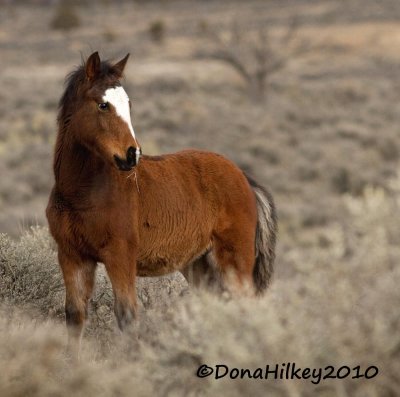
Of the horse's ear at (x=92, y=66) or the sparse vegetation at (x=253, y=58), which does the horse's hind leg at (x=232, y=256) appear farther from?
the sparse vegetation at (x=253, y=58)

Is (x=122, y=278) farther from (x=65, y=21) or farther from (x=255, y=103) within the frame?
(x=65, y=21)

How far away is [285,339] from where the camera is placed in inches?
157

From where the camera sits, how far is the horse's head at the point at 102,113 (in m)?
5.36

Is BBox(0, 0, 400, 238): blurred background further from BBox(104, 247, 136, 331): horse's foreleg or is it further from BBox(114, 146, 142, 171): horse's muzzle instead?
Answer: BBox(104, 247, 136, 331): horse's foreleg

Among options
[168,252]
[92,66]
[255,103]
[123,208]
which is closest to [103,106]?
[92,66]

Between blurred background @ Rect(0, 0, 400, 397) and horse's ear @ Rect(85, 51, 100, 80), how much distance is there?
5.31 feet

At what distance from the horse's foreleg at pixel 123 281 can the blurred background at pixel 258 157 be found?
0.17 m

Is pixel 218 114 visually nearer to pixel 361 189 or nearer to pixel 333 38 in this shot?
pixel 361 189

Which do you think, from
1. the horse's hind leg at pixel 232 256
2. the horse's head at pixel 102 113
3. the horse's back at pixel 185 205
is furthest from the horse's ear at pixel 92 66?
the horse's hind leg at pixel 232 256

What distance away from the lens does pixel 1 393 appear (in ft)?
13.5

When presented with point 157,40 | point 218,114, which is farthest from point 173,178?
point 157,40

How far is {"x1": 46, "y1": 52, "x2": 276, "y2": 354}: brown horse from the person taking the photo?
5.46 m

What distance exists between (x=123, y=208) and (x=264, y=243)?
5.06ft

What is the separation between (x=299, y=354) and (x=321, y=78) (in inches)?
1364
